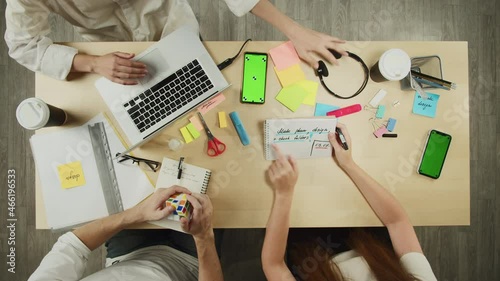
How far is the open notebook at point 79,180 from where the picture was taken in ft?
3.54

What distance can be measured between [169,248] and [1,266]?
Answer: 1.15 m

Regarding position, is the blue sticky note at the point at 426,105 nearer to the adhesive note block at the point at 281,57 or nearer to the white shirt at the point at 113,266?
the adhesive note block at the point at 281,57

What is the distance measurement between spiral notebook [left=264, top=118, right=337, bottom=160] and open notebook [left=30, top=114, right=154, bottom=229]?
0.42 meters

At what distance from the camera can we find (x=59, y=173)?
108cm

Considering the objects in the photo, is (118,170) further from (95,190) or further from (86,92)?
(86,92)

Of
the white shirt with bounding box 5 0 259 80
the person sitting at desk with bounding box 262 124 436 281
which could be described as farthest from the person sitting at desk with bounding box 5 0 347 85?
the person sitting at desk with bounding box 262 124 436 281

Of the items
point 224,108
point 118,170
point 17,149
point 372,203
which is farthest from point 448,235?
point 17,149

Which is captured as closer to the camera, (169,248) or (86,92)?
(86,92)

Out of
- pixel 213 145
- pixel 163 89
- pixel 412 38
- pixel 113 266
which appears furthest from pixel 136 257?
pixel 412 38

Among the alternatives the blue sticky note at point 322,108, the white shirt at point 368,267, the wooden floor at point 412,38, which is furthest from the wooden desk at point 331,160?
the wooden floor at point 412,38

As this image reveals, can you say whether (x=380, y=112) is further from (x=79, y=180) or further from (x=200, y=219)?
(x=79, y=180)

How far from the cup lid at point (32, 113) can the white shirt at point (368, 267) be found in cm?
98

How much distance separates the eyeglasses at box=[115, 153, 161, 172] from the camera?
1078 mm

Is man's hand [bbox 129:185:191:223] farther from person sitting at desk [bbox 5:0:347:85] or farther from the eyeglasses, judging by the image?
person sitting at desk [bbox 5:0:347:85]
